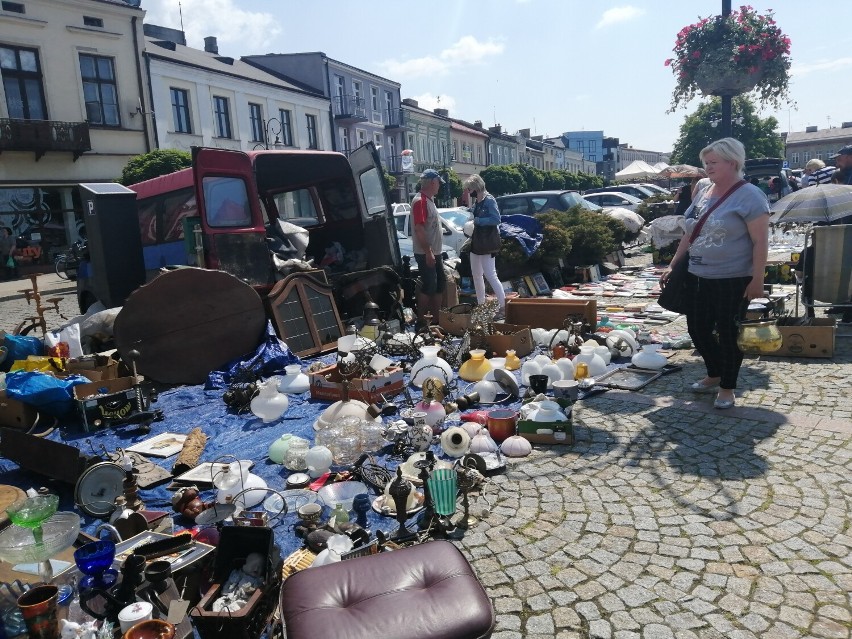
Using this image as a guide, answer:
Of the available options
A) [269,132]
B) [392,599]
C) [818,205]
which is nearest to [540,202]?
[818,205]

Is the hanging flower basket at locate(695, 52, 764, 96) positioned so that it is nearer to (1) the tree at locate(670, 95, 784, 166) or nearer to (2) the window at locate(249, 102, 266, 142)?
(2) the window at locate(249, 102, 266, 142)

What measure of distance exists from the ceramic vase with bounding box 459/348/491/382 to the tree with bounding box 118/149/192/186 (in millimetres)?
15070

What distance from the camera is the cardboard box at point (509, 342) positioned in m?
6.46

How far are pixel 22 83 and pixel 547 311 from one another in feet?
68.0

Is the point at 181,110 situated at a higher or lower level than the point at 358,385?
higher

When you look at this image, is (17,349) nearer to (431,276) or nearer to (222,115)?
(431,276)

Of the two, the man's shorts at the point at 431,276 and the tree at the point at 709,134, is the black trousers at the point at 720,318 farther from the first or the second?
the tree at the point at 709,134

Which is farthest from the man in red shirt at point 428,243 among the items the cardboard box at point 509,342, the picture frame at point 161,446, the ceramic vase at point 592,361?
the picture frame at point 161,446

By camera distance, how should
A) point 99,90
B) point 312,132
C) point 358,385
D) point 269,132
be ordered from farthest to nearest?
1. point 312,132
2. point 269,132
3. point 99,90
4. point 358,385

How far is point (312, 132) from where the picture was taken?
3206 centimetres

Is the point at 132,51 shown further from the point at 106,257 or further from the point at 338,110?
the point at 106,257

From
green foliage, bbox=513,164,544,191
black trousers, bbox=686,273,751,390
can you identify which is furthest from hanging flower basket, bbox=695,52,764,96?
green foliage, bbox=513,164,544,191

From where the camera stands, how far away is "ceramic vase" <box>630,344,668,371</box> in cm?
581

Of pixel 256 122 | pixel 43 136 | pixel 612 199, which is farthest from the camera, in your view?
pixel 256 122
